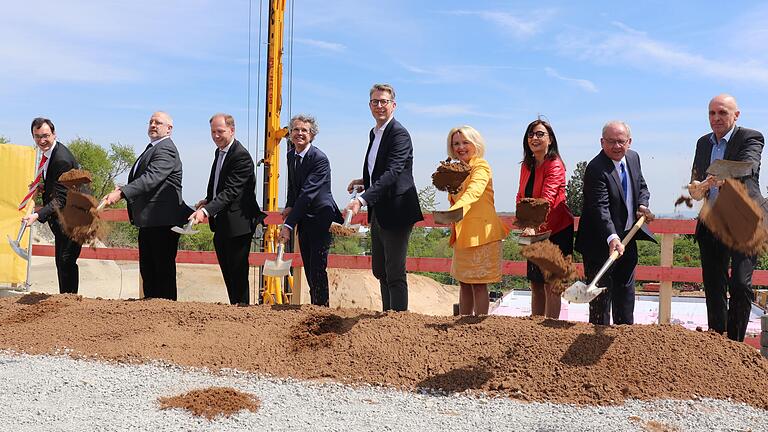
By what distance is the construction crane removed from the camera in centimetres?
1293

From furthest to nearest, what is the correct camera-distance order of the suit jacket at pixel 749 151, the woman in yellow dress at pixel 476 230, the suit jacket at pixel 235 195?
1. the suit jacket at pixel 235 195
2. the woman in yellow dress at pixel 476 230
3. the suit jacket at pixel 749 151

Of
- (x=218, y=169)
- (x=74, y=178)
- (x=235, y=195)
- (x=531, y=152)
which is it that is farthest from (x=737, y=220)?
(x=74, y=178)

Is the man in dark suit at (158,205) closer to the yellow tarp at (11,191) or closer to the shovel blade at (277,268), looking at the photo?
the shovel blade at (277,268)

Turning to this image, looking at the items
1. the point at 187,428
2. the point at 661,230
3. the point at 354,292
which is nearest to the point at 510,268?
the point at 661,230

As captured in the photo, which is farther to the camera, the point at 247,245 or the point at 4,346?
the point at 247,245

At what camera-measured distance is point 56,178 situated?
21.6ft

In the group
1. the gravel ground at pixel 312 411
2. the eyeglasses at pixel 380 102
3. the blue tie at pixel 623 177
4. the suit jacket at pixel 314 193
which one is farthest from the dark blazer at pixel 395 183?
the gravel ground at pixel 312 411

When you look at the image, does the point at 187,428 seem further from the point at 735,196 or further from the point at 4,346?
the point at 735,196

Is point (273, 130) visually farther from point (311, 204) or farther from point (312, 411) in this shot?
point (312, 411)

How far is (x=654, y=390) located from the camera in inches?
148

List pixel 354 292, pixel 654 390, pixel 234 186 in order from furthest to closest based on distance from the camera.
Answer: pixel 354 292, pixel 234 186, pixel 654 390

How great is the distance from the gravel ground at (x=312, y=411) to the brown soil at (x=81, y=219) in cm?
183

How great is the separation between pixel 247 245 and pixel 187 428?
2.78 meters

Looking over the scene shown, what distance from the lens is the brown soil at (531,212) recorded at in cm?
449
